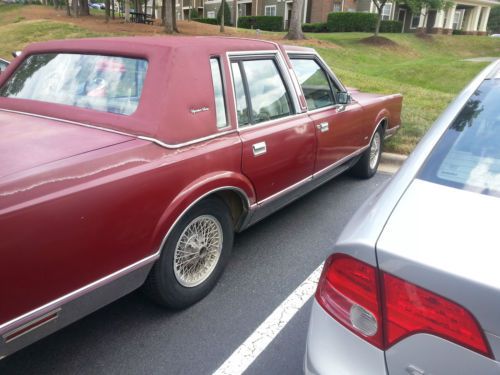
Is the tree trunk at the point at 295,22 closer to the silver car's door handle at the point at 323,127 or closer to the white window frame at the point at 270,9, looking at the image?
the silver car's door handle at the point at 323,127

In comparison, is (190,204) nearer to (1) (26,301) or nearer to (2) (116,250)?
(2) (116,250)

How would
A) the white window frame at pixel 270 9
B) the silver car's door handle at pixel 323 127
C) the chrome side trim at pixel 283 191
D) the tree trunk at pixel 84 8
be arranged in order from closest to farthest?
1. the chrome side trim at pixel 283 191
2. the silver car's door handle at pixel 323 127
3. the tree trunk at pixel 84 8
4. the white window frame at pixel 270 9

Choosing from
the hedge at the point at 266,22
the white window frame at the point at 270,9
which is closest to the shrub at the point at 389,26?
the hedge at the point at 266,22

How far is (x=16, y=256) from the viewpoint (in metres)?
1.72

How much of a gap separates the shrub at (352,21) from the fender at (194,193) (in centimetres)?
3369

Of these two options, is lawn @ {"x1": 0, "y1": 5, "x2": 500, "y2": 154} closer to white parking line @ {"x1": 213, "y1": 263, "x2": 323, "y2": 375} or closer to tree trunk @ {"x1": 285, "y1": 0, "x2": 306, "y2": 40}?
tree trunk @ {"x1": 285, "y1": 0, "x2": 306, "y2": 40}

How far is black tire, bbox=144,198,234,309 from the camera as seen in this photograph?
250 centimetres

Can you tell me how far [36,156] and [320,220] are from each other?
2757 millimetres

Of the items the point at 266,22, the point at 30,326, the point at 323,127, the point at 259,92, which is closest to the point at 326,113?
the point at 323,127

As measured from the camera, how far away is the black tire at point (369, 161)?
16.8 ft

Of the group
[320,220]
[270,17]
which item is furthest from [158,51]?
[270,17]

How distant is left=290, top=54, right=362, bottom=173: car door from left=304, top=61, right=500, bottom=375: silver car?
2.13 m

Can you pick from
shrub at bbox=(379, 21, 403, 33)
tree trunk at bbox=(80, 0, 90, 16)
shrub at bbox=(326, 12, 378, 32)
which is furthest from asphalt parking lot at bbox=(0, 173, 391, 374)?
shrub at bbox=(379, 21, 403, 33)

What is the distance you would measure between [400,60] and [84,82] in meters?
24.0
